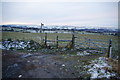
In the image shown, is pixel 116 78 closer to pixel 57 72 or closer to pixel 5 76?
pixel 57 72

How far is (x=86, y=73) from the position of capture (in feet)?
14.1

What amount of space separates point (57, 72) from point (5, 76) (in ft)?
7.61

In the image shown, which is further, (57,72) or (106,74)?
(57,72)

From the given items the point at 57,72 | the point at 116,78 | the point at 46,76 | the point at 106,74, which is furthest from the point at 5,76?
the point at 116,78

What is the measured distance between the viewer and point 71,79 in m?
3.86

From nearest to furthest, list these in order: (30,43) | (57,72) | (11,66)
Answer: (57,72) → (11,66) → (30,43)

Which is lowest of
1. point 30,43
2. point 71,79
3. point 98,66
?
point 71,79

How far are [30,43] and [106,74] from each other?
343 inches

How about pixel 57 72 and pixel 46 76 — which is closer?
pixel 46 76

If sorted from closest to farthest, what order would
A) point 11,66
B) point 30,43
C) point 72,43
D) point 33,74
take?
1. point 33,74
2. point 11,66
3. point 72,43
4. point 30,43

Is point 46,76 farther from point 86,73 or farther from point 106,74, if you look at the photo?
point 106,74

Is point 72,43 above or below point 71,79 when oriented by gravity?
above

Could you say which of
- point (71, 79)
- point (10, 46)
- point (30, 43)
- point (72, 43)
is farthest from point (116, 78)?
point (10, 46)

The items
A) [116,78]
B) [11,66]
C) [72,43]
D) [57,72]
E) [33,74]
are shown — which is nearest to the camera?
[116,78]
